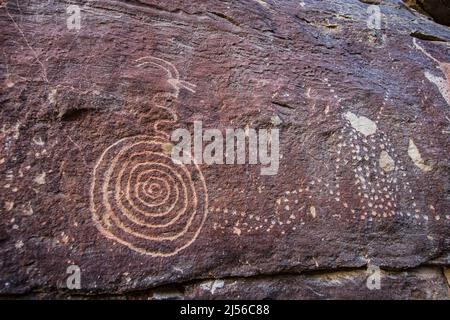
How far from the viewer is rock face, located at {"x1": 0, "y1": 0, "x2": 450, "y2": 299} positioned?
1825 millimetres

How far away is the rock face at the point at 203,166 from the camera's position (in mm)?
1825

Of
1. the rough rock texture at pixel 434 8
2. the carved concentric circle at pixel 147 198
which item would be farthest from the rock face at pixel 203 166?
the rough rock texture at pixel 434 8

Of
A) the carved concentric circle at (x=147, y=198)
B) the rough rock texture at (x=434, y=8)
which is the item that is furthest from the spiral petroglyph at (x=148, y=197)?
the rough rock texture at (x=434, y=8)

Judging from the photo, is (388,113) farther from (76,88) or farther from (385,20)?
(76,88)

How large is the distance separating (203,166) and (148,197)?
0.31 metres

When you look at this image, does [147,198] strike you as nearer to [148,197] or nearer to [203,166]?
[148,197]

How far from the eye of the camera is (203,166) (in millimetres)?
2066

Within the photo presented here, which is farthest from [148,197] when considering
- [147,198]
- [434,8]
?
[434,8]

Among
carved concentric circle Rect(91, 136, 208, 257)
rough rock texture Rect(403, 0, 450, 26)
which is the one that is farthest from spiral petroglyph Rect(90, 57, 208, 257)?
rough rock texture Rect(403, 0, 450, 26)

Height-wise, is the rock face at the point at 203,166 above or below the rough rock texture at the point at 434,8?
below

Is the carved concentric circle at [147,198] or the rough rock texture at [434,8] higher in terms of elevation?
the rough rock texture at [434,8]

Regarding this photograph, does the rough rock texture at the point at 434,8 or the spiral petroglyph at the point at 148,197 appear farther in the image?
the rough rock texture at the point at 434,8

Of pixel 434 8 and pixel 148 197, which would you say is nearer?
pixel 148 197

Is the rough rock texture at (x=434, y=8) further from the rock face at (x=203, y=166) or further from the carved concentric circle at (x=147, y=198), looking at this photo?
the carved concentric circle at (x=147, y=198)
